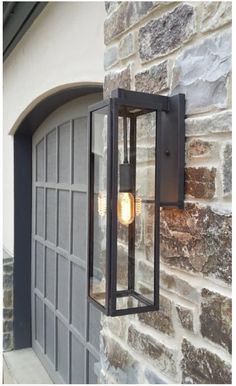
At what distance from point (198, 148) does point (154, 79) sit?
31 centimetres

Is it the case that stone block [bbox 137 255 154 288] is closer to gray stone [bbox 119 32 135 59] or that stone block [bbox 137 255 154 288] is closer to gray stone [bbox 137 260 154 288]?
gray stone [bbox 137 260 154 288]

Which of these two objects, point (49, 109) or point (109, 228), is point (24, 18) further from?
point (109, 228)

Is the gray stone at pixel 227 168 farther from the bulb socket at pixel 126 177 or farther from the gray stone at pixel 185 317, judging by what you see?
the gray stone at pixel 185 317

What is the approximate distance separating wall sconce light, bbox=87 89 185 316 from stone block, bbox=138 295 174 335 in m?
0.10

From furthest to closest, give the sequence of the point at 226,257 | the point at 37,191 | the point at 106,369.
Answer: the point at 37,191 < the point at 106,369 < the point at 226,257

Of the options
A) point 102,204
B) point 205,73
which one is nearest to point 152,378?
point 102,204

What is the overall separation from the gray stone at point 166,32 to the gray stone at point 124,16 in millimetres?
51

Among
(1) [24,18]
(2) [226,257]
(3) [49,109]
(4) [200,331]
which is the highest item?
(1) [24,18]

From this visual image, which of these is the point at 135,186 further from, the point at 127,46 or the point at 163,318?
the point at 127,46

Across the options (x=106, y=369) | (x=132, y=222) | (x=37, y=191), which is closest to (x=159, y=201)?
(x=132, y=222)

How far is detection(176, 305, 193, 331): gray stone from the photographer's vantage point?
1032 mm

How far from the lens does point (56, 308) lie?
2953 mm

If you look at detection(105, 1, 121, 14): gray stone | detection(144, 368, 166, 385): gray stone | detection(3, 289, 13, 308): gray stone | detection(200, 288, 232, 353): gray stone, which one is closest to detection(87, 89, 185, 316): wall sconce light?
detection(200, 288, 232, 353): gray stone

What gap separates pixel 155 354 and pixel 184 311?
217mm
